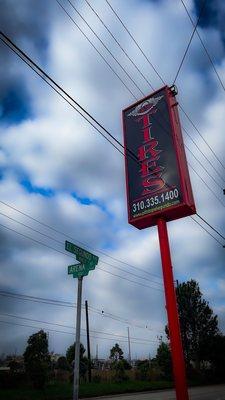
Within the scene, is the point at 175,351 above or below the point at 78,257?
below

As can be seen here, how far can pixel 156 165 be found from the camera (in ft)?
53.1

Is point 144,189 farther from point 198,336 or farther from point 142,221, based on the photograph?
point 198,336

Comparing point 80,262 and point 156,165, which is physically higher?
point 156,165

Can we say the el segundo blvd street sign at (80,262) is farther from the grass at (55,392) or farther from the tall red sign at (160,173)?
the grass at (55,392)

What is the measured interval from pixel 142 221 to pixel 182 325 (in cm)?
5053

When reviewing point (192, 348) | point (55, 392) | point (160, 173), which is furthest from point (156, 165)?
point (192, 348)

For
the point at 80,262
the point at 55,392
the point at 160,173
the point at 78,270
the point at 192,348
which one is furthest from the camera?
the point at 192,348

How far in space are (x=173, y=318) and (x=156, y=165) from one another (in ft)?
21.1

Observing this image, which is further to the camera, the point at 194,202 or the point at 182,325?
the point at 182,325

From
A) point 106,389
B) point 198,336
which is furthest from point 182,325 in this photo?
point 106,389

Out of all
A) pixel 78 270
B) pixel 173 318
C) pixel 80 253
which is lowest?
pixel 173 318

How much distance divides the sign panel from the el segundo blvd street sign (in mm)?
6366

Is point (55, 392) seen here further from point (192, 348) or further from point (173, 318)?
point (192, 348)

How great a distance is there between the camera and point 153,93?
17.9 meters
